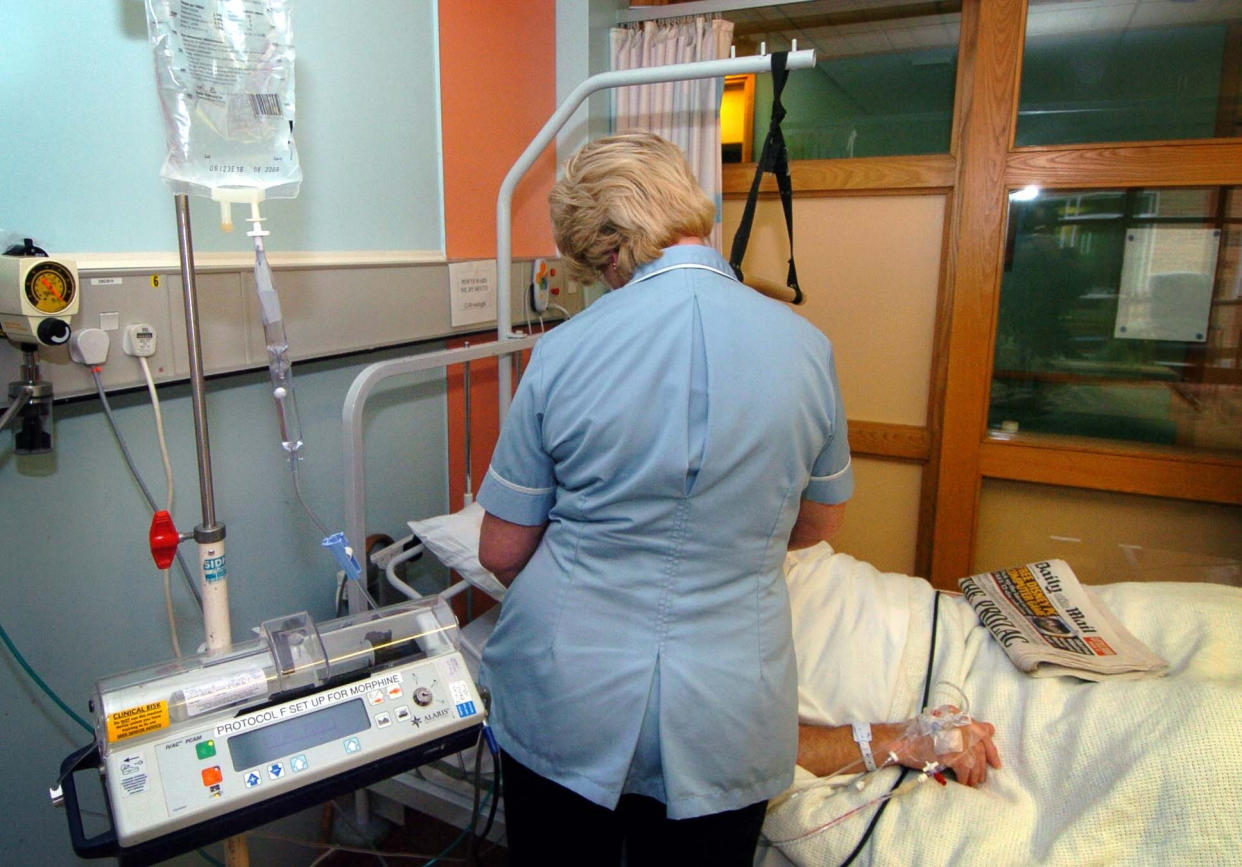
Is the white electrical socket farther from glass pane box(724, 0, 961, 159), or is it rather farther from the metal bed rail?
glass pane box(724, 0, 961, 159)

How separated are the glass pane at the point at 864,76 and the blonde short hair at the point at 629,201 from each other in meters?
1.64

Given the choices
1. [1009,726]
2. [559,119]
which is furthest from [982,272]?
[1009,726]

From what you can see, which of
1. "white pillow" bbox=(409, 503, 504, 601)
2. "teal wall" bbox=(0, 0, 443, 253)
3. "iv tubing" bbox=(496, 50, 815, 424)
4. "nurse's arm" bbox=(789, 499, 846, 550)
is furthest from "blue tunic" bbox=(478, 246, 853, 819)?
"iv tubing" bbox=(496, 50, 815, 424)

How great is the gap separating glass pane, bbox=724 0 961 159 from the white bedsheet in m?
1.46

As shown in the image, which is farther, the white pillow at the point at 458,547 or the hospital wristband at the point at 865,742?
the white pillow at the point at 458,547

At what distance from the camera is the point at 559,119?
1.91 metres

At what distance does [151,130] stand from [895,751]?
1570mm

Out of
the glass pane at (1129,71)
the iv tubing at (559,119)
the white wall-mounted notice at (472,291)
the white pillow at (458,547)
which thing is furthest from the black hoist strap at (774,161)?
the glass pane at (1129,71)

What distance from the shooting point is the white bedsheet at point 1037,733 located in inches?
44.3

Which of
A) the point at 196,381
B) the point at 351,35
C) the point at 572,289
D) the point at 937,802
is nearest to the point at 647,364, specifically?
the point at 196,381

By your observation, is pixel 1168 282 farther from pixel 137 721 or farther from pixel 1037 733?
pixel 137 721

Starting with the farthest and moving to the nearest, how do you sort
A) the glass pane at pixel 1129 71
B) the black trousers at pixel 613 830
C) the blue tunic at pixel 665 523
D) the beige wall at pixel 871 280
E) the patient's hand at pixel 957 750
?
the beige wall at pixel 871 280 → the glass pane at pixel 1129 71 → the patient's hand at pixel 957 750 → the black trousers at pixel 613 830 → the blue tunic at pixel 665 523

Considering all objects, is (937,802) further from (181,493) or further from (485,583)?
(181,493)

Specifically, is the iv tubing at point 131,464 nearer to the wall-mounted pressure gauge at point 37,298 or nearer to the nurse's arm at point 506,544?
the wall-mounted pressure gauge at point 37,298
